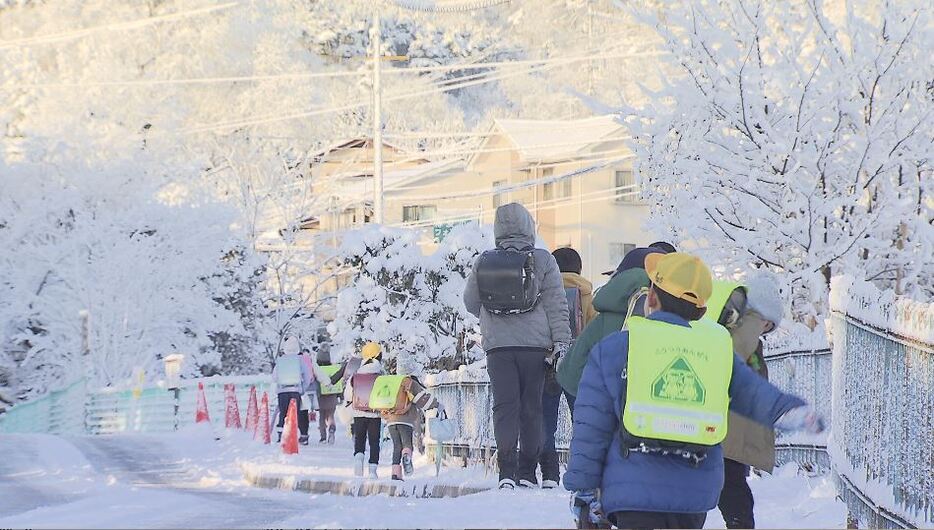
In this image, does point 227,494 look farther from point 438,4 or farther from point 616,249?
point 616,249

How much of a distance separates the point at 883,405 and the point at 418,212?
63.3m

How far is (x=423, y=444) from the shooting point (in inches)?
786

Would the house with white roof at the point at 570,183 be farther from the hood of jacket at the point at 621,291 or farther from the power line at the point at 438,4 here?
the hood of jacket at the point at 621,291

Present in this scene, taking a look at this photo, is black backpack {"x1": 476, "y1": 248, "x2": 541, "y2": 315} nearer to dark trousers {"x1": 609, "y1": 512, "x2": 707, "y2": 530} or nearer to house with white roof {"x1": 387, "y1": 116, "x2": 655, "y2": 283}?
dark trousers {"x1": 609, "y1": 512, "x2": 707, "y2": 530}

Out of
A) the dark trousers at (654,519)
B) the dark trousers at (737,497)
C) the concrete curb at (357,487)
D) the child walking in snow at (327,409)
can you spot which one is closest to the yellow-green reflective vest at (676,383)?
the dark trousers at (654,519)

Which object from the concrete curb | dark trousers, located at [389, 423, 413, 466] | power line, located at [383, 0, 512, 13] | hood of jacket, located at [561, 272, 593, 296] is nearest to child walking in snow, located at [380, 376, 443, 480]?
dark trousers, located at [389, 423, 413, 466]

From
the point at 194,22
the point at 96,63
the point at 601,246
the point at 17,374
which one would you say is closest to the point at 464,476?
the point at 17,374

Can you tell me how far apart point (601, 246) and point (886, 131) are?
43.0 metres

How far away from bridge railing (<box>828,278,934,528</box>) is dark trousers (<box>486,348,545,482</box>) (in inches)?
78.9

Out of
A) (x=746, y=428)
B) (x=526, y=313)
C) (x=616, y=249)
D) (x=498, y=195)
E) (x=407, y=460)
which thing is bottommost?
(x=407, y=460)

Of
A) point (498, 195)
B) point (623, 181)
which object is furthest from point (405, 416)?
point (498, 195)

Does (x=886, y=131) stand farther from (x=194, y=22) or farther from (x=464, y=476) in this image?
(x=194, y=22)

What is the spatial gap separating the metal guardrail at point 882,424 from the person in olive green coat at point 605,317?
4.08 feet

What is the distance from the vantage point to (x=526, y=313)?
11430mm
